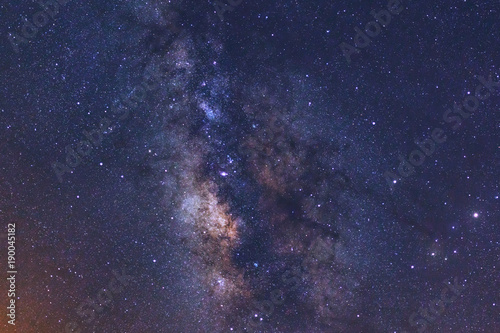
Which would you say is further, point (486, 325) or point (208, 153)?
point (486, 325)

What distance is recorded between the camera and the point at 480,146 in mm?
5922

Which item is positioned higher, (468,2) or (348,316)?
(468,2)

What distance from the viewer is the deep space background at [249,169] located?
5.64 meters

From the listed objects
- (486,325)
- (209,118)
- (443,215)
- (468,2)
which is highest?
(468,2)

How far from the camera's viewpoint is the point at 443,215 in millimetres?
6008

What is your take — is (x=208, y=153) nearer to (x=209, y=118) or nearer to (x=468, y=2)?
(x=209, y=118)

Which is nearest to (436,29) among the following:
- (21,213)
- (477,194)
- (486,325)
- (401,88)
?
(401,88)

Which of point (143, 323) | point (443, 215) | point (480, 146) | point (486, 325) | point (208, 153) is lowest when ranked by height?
point (486, 325)

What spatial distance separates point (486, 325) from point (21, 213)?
7634mm

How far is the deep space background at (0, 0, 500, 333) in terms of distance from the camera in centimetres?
564

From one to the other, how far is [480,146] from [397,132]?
1.33m

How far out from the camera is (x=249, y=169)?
579 centimetres

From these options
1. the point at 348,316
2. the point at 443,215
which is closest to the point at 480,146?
the point at 443,215

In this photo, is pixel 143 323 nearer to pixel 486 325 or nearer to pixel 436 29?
pixel 486 325
